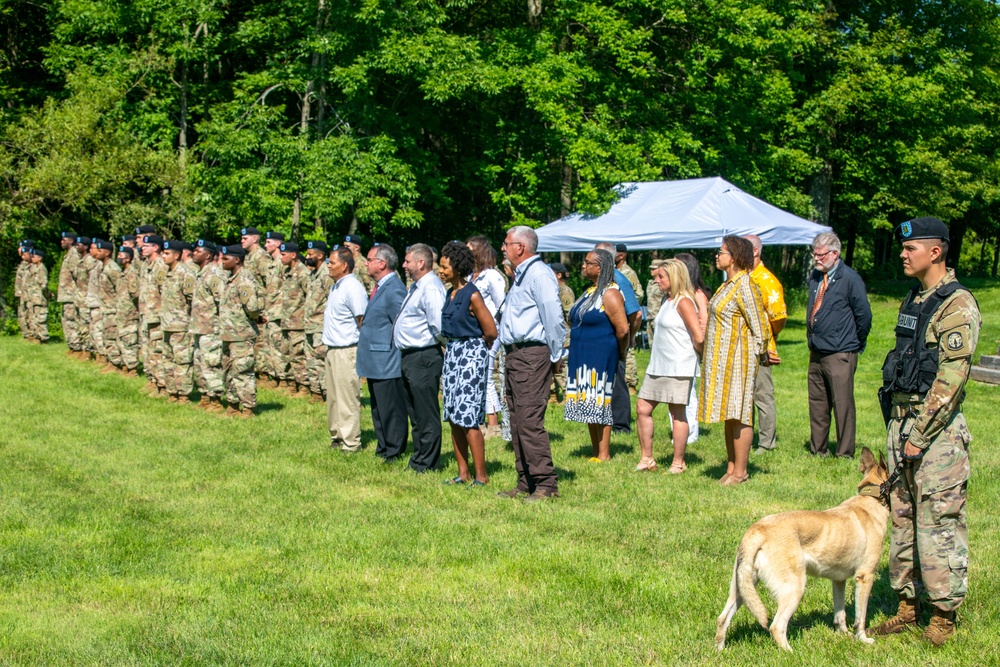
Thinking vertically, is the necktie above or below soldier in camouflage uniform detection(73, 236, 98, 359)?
above

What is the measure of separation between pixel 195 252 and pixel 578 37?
14.7 meters

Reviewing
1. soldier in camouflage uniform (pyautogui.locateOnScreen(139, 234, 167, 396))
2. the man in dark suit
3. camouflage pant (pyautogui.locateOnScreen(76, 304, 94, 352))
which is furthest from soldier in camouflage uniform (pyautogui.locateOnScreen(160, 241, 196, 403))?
camouflage pant (pyautogui.locateOnScreen(76, 304, 94, 352))

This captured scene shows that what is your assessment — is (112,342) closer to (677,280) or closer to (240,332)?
(240,332)

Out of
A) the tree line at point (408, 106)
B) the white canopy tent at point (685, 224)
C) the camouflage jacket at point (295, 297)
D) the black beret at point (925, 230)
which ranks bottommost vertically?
the camouflage jacket at point (295, 297)

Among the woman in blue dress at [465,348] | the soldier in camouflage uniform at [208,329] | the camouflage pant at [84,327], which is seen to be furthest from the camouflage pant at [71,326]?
the woman in blue dress at [465,348]

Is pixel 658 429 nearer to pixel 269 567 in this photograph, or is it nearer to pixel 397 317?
pixel 397 317

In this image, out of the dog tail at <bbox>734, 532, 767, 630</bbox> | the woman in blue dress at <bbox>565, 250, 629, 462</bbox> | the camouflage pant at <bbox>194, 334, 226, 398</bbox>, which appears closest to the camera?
the dog tail at <bbox>734, 532, 767, 630</bbox>

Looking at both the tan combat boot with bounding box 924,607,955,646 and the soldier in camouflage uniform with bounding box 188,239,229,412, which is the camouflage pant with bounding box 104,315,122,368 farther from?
the tan combat boot with bounding box 924,607,955,646

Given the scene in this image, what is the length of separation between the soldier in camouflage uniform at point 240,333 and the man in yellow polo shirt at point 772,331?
583 centimetres

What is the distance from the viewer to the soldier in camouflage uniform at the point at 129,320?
1577cm

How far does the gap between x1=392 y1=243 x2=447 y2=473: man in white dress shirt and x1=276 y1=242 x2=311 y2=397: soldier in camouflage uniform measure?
482cm

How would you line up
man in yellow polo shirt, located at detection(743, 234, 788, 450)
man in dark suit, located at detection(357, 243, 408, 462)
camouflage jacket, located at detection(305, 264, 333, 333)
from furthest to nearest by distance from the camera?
camouflage jacket, located at detection(305, 264, 333, 333) → man in yellow polo shirt, located at detection(743, 234, 788, 450) → man in dark suit, located at detection(357, 243, 408, 462)

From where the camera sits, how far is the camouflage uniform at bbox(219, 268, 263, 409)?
12.0m

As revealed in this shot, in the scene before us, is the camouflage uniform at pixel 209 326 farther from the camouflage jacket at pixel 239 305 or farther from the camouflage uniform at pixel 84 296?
the camouflage uniform at pixel 84 296
